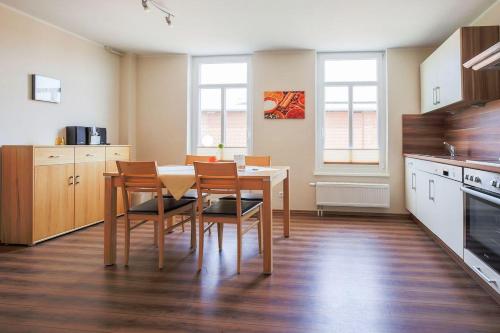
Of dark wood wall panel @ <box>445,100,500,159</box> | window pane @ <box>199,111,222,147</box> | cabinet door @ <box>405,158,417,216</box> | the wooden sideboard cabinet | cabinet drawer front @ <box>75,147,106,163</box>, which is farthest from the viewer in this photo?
window pane @ <box>199,111,222,147</box>

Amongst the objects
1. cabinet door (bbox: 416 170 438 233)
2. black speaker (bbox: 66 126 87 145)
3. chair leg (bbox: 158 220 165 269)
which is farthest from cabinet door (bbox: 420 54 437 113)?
black speaker (bbox: 66 126 87 145)

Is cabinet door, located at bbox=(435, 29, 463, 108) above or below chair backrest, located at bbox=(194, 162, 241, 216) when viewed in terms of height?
above

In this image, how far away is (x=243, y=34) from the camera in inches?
191

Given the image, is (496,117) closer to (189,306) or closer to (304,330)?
(304,330)

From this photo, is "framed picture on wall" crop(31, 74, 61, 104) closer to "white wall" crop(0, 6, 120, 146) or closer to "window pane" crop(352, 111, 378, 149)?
"white wall" crop(0, 6, 120, 146)

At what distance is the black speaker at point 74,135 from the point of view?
4.62 metres

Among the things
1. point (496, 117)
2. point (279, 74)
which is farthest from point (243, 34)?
point (496, 117)

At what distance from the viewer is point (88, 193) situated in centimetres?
461

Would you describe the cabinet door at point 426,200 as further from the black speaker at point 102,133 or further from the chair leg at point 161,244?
the black speaker at point 102,133

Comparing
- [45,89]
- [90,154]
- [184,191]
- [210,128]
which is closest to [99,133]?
[90,154]

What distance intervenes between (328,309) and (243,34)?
145 inches

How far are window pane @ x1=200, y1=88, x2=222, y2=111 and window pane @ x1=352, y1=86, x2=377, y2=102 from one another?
6.84 ft

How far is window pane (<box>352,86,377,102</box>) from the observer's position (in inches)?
220

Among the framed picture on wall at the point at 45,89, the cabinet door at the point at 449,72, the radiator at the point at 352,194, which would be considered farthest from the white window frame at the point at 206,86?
the cabinet door at the point at 449,72
